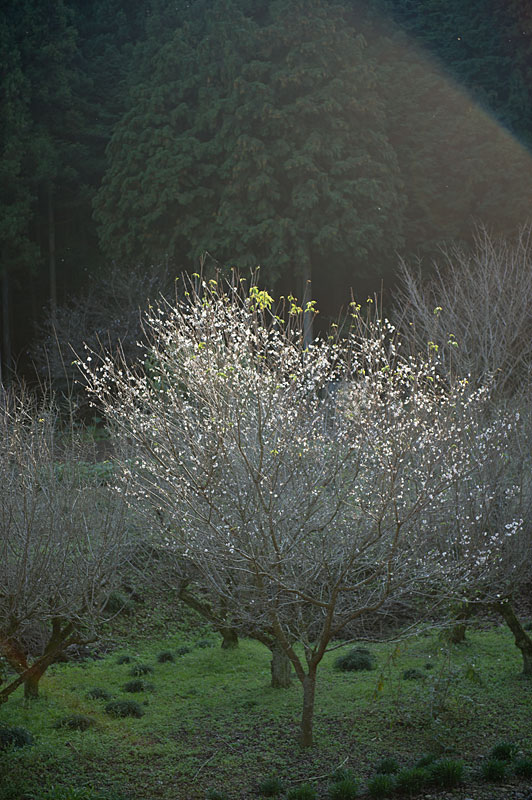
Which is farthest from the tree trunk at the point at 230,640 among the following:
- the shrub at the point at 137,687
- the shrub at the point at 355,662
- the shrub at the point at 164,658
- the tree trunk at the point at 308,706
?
the tree trunk at the point at 308,706

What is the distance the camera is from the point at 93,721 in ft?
21.2

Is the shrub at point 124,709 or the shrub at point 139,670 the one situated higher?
the shrub at point 124,709

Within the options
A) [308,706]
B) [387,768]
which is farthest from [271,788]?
[387,768]

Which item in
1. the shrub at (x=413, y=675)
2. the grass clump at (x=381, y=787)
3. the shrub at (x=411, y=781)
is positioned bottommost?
the shrub at (x=413, y=675)

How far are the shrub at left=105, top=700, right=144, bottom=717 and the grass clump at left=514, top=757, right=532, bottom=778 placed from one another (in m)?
3.20

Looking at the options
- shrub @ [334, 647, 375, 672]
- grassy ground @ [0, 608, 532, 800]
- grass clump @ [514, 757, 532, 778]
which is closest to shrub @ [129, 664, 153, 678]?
grassy ground @ [0, 608, 532, 800]

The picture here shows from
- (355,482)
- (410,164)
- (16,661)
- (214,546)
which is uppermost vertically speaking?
(410,164)

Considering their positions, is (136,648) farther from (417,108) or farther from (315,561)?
(417,108)

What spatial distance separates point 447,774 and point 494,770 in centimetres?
32

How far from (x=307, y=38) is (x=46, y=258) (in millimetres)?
9235

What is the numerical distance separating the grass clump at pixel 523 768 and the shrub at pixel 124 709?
320 centimetres

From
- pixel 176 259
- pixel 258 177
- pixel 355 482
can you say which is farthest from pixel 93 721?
pixel 176 259

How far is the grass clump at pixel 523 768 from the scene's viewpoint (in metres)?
5.19

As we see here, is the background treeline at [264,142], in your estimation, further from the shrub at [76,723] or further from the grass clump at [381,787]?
the grass clump at [381,787]
